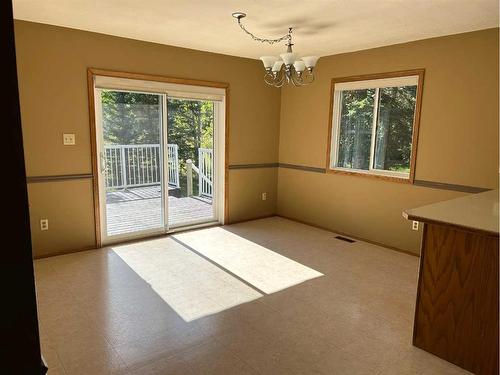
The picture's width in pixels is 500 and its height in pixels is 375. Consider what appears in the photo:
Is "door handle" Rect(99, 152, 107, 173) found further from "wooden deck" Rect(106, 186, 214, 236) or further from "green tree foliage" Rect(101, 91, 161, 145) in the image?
"wooden deck" Rect(106, 186, 214, 236)

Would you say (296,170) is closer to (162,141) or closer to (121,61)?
(162,141)

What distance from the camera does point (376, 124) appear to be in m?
4.49

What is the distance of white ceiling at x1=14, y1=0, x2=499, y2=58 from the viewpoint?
9.36 feet

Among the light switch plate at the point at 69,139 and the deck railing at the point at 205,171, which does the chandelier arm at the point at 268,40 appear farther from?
the light switch plate at the point at 69,139

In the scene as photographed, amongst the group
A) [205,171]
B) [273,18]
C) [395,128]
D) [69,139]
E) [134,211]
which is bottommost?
[134,211]

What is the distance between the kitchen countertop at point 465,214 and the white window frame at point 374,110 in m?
1.57

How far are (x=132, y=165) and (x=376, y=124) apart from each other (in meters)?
3.04

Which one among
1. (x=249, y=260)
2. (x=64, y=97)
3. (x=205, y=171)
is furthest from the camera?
(x=205, y=171)

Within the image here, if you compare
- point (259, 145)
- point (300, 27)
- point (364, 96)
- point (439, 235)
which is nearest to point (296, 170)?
point (259, 145)

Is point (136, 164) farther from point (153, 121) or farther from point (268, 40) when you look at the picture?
point (268, 40)

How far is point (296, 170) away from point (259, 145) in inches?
26.5

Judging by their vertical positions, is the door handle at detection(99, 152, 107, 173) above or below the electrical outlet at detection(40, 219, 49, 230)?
above

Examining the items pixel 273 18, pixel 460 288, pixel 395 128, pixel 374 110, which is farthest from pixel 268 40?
pixel 460 288

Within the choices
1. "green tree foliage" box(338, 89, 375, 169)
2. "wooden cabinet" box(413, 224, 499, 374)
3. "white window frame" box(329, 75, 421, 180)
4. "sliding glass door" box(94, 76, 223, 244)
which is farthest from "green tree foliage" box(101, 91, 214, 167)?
"wooden cabinet" box(413, 224, 499, 374)
